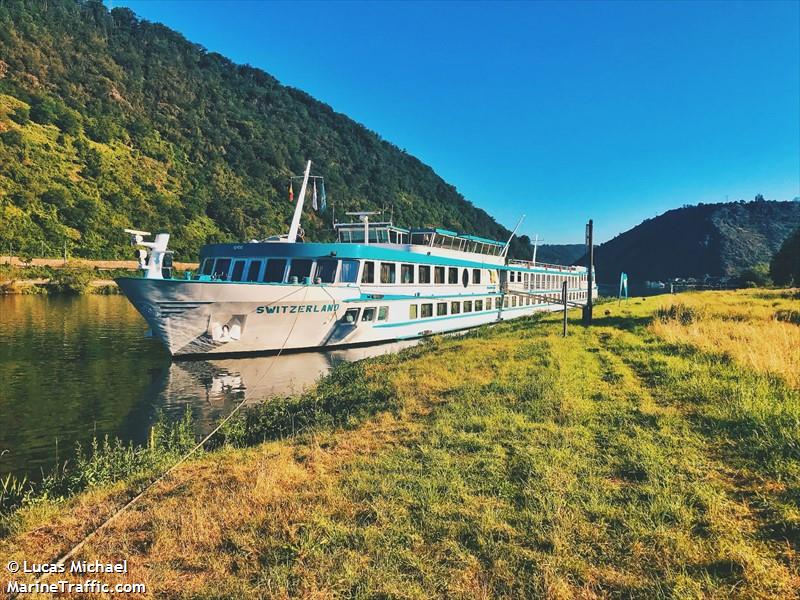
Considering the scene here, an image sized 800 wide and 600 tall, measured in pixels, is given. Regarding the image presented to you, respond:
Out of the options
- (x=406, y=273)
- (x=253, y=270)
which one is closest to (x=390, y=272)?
(x=406, y=273)

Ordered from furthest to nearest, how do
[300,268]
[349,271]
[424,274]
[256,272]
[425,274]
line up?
[425,274], [424,274], [349,271], [256,272], [300,268]

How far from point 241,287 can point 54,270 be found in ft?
169

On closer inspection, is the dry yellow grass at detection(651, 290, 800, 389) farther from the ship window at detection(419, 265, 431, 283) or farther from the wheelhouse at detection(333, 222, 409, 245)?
the wheelhouse at detection(333, 222, 409, 245)

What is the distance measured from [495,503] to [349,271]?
1925 centimetres

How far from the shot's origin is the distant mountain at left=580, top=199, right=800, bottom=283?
525 ft

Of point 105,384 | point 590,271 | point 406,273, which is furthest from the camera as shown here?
point 406,273

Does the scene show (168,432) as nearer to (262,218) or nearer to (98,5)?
(262,218)

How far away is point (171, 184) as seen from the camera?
9294 cm

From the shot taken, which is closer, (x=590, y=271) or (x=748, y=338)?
(x=748, y=338)

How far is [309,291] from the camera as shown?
70.6 feet

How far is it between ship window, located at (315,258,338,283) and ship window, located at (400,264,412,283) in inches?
196

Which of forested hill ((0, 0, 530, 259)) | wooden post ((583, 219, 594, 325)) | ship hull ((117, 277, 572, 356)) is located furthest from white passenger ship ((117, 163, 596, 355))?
forested hill ((0, 0, 530, 259))

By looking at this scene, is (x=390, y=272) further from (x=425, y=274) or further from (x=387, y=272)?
(x=425, y=274)


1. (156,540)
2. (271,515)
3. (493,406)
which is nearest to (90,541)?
(156,540)
